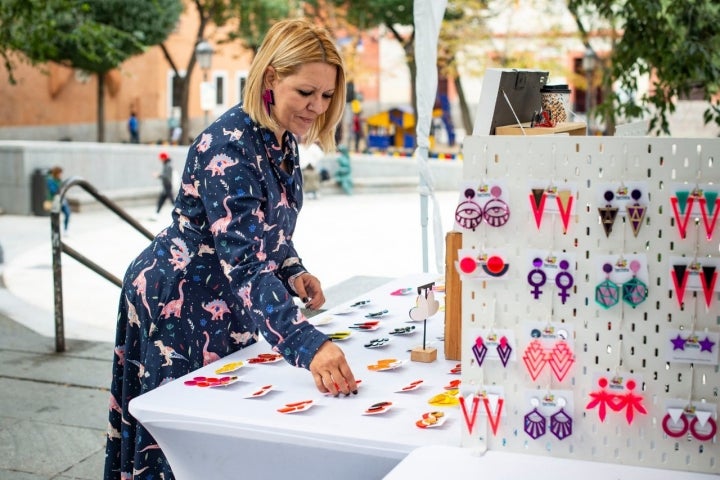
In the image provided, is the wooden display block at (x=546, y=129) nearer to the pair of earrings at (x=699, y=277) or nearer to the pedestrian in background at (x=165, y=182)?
the pair of earrings at (x=699, y=277)

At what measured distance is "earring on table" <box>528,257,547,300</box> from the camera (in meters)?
1.83

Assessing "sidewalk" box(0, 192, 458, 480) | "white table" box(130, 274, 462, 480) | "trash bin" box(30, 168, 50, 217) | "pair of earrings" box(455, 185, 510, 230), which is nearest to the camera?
"pair of earrings" box(455, 185, 510, 230)

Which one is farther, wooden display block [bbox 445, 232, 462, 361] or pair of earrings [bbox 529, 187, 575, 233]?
wooden display block [bbox 445, 232, 462, 361]

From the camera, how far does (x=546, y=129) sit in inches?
102

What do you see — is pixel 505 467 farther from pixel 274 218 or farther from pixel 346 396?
pixel 274 218

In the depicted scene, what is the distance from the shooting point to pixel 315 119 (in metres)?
2.55

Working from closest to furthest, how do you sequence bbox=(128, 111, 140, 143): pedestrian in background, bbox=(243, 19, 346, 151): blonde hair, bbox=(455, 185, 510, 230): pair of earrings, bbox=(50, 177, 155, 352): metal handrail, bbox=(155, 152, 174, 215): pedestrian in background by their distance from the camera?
1. bbox=(455, 185, 510, 230): pair of earrings
2. bbox=(243, 19, 346, 151): blonde hair
3. bbox=(50, 177, 155, 352): metal handrail
4. bbox=(155, 152, 174, 215): pedestrian in background
5. bbox=(128, 111, 140, 143): pedestrian in background

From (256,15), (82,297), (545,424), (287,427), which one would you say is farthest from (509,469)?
(256,15)

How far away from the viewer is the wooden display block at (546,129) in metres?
2.50

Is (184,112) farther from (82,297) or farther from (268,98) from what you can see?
(268,98)

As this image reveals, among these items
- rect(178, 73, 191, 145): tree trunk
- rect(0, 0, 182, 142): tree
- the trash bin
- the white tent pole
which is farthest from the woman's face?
rect(178, 73, 191, 145): tree trunk

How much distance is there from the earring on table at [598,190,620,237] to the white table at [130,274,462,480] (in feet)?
1.72

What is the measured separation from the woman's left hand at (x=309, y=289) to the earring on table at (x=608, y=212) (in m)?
1.23

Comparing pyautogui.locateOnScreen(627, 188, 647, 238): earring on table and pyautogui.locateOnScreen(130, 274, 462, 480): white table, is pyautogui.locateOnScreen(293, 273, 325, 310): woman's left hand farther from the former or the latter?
pyautogui.locateOnScreen(627, 188, 647, 238): earring on table
